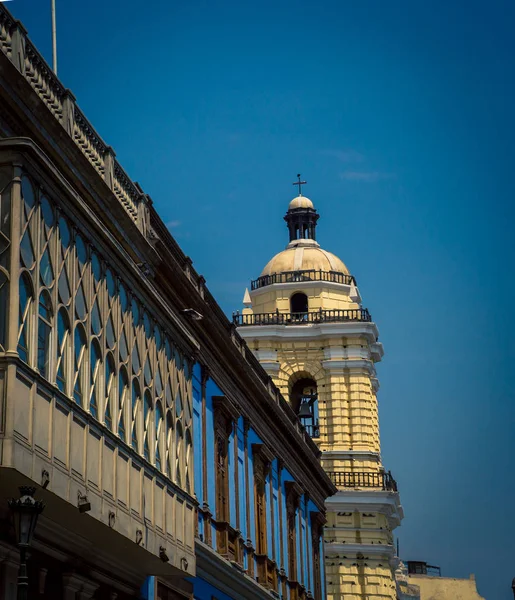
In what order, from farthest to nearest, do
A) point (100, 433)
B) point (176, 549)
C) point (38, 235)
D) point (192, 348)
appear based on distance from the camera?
1. point (192, 348)
2. point (176, 549)
3. point (100, 433)
4. point (38, 235)

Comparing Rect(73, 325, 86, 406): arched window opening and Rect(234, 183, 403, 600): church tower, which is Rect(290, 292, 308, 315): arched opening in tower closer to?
Rect(234, 183, 403, 600): church tower

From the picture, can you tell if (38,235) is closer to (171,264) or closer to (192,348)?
(192,348)

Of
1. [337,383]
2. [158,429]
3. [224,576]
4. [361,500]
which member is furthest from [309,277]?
[158,429]

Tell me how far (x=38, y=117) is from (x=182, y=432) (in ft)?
21.5

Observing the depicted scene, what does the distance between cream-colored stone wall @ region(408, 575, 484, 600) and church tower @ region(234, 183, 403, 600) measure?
35.9m

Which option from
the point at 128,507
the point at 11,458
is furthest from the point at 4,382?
the point at 128,507

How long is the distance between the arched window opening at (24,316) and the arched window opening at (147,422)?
5153 millimetres

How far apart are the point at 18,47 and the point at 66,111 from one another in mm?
2163

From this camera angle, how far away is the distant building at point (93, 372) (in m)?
17.9

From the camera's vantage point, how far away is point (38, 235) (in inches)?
725

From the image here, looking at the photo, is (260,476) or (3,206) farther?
(260,476)

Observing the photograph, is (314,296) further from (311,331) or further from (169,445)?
(169,445)

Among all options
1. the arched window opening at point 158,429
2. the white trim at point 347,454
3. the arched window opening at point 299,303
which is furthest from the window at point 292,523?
the arched window opening at point 299,303

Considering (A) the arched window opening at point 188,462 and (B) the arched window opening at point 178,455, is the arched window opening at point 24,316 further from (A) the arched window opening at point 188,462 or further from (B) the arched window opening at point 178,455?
(A) the arched window opening at point 188,462
